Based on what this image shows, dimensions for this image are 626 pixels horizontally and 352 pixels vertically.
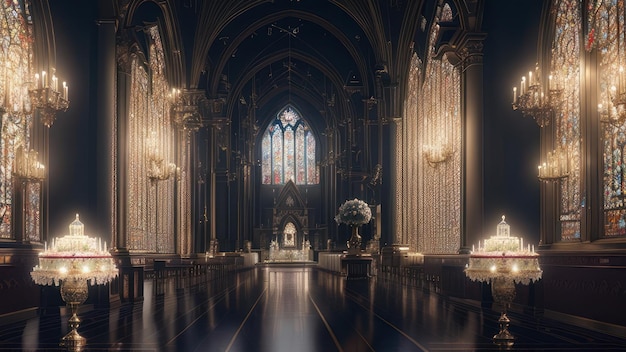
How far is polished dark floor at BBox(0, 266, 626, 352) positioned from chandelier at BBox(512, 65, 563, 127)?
3.38 metres

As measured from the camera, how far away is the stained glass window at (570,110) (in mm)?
12141

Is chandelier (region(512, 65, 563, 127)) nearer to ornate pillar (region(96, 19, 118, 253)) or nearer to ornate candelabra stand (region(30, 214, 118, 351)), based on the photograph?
ornate candelabra stand (region(30, 214, 118, 351))

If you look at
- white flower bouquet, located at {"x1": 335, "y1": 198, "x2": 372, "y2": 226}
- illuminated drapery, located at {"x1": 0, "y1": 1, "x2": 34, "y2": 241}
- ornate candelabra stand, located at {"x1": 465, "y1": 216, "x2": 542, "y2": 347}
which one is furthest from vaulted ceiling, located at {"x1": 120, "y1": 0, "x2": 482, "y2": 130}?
ornate candelabra stand, located at {"x1": 465, "y1": 216, "x2": 542, "y2": 347}

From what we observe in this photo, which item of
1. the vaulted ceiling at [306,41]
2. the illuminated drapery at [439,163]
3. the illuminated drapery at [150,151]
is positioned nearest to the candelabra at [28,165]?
the vaulted ceiling at [306,41]

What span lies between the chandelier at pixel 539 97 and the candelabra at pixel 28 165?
8.37m

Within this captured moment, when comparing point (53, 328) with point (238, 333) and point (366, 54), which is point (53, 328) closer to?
point (238, 333)

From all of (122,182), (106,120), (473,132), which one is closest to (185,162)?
(122,182)

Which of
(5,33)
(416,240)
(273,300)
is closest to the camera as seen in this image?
(5,33)

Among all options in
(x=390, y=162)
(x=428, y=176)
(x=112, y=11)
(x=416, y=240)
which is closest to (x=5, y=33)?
(x=112, y=11)

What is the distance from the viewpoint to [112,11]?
47.9ft

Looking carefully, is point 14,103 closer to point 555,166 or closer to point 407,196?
point 555,166

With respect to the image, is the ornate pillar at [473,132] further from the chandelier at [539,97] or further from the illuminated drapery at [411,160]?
the illuminated drapery at [411,160]

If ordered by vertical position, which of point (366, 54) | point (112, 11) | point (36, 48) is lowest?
point (36, 48)

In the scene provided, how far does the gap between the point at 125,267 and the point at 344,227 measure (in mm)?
33822
